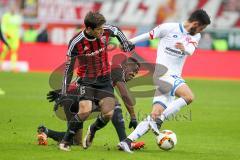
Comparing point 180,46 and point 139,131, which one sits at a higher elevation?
point 180,46

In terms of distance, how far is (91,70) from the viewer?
11625 mm

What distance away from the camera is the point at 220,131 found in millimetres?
14930

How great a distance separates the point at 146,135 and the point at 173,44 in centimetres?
266

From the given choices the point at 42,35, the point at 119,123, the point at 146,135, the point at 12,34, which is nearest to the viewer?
the point at 119,123

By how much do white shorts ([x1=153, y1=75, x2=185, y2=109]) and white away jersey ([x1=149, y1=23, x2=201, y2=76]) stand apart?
3.8 inches

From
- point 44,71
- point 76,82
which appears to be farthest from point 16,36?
point 76,82

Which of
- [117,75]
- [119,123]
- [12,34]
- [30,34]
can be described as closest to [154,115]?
[119,123]

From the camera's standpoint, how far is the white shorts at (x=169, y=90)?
1188 cm

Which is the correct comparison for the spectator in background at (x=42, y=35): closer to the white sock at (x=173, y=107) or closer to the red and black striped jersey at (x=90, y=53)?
the red and black striped jersey at (x=90, y=53)

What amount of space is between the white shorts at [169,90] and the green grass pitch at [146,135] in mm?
828

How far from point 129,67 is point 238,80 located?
56.9 ft

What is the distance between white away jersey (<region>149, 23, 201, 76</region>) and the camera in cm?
1202

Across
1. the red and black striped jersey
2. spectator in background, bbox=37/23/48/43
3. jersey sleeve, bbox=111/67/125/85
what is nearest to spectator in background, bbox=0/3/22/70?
spectator in background, bbox=37/23/48/43

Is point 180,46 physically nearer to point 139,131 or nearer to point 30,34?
point 139,131
